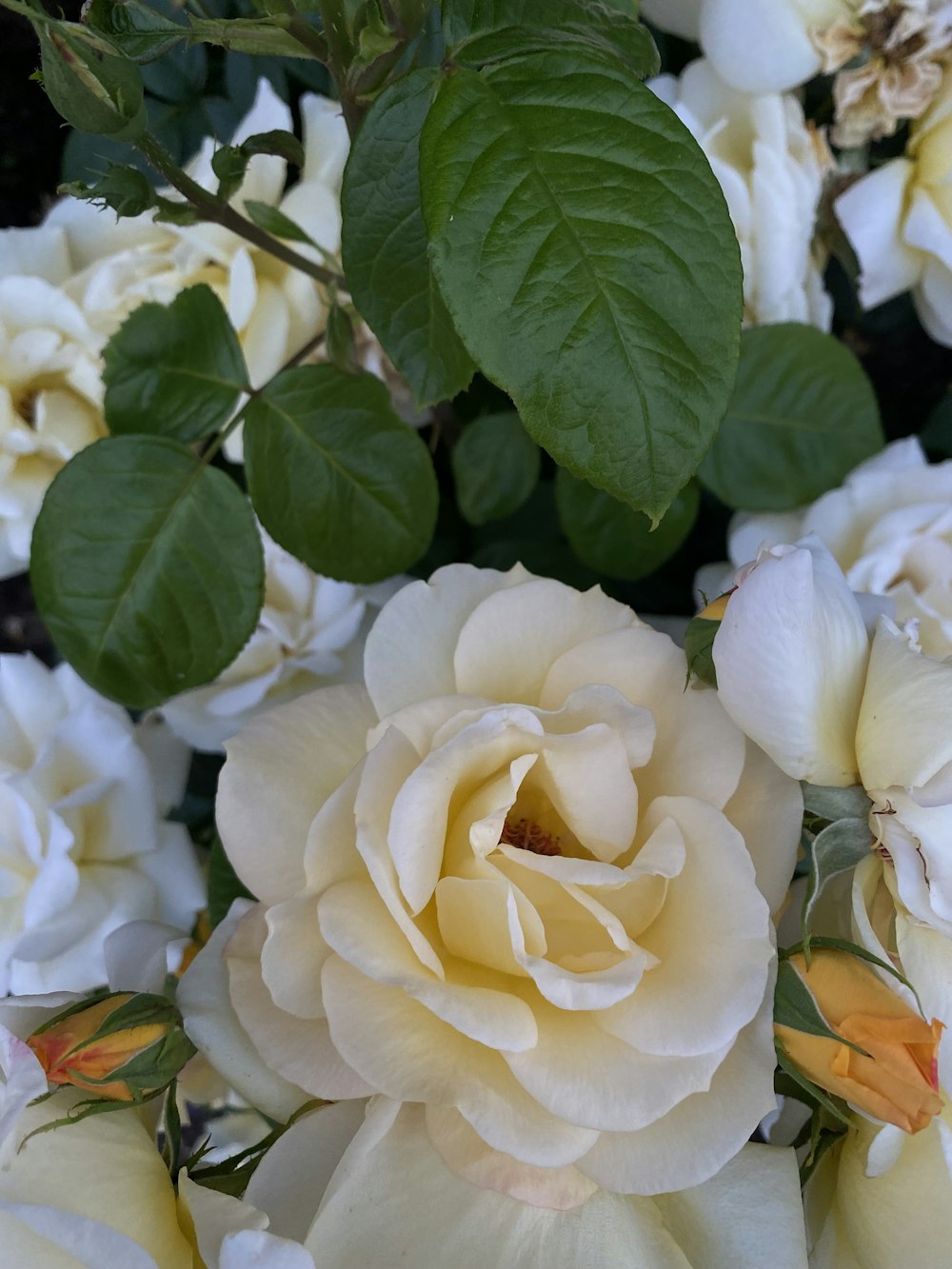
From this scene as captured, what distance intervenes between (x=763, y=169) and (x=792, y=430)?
19 cm

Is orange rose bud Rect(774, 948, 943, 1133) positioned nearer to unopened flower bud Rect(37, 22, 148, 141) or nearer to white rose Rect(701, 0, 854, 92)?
unopened flower bud Rect(37, 22, 148, 141)

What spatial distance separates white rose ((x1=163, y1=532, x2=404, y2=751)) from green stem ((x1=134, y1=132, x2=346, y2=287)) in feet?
0.58

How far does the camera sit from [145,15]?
39cm

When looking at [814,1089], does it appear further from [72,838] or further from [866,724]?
[72,838]

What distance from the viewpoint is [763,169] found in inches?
25.7

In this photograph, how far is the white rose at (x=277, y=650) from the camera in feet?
2.25

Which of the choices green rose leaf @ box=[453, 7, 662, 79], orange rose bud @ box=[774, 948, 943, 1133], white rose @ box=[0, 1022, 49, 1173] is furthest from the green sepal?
green rose leaf @ box=[453, 7, 662, 79]

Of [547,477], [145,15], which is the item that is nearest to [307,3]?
[145,15]

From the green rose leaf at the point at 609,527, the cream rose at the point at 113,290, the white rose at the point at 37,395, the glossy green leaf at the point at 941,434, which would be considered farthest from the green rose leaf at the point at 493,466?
the glossy green leaf at the point at 941,434

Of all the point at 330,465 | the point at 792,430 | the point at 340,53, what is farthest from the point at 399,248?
the point at 792,430

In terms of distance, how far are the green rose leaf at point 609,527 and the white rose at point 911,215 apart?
0.20m

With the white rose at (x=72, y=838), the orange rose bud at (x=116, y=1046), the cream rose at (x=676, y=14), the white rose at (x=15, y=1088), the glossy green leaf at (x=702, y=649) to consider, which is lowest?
the white rose at (x=72, y=838)

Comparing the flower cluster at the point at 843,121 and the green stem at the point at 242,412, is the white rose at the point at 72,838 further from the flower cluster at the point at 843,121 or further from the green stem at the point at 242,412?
the flower cluster at the point at 843,121

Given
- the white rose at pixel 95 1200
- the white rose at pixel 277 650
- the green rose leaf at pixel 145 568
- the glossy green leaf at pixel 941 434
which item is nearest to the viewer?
the white rose at pixel 95 1200
